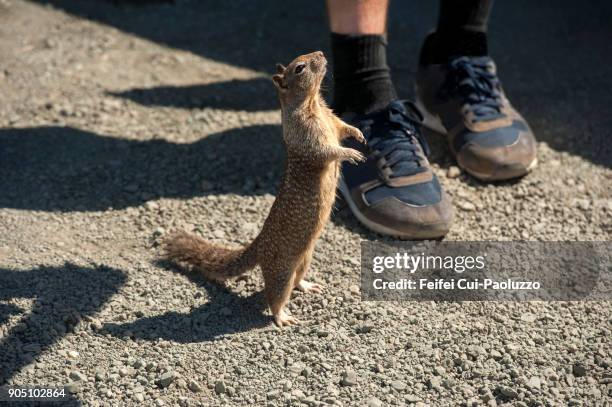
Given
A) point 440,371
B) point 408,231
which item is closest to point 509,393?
point 440,371

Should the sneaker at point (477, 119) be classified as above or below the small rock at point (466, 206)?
above

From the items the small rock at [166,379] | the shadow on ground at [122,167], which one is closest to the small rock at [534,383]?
the small rock at [166,379]

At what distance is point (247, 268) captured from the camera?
11.4ft

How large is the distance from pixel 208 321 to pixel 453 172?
1.85 m

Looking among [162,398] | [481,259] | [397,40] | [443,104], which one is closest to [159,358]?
[162,398]

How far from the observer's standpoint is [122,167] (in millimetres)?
4555

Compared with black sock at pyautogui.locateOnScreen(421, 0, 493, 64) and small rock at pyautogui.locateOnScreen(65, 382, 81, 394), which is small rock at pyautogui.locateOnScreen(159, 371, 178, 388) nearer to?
small rock at pyautogui.locateOnScreen(65, 382, 81, 394)

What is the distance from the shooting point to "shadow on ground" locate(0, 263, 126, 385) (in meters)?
3.13

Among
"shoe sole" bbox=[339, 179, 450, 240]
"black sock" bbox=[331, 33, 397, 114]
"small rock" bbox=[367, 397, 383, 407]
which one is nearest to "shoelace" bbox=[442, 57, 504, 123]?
"black sock" bbox=[331, 33, 397, 114]

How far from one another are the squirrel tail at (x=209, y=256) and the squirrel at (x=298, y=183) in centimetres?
7

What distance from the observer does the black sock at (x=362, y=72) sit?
4148 mm

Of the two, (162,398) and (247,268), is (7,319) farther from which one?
(247,268)

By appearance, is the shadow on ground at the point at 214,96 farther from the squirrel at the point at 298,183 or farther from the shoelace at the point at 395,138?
the squirrel at the point at 298,183

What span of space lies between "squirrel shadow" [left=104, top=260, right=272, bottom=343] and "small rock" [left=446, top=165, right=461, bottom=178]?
1.51 metres
